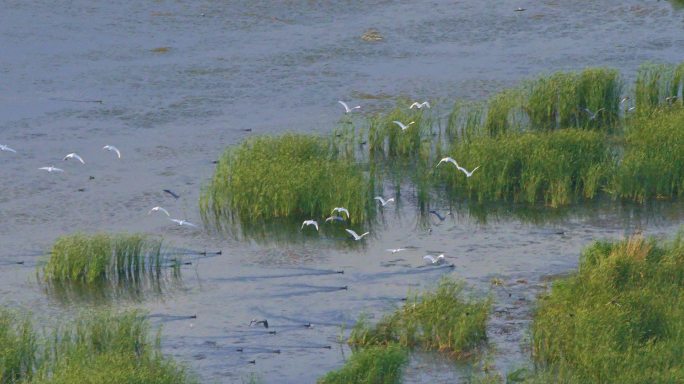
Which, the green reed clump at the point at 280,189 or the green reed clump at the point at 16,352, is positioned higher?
the green reed clump at the point at 280,189

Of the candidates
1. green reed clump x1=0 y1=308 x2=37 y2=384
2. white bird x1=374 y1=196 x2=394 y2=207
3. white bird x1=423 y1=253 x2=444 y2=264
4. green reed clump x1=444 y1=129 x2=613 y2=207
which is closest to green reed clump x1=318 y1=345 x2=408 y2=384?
green reed clump x1=0 y1=308 x2=37 y2=384

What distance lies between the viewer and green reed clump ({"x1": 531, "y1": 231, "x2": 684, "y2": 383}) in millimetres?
18422

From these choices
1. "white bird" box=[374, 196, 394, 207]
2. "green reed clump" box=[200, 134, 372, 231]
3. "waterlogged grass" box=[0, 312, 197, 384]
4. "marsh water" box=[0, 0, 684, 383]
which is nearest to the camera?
"waterlogged grass" box=[0, 312, 197, 384]

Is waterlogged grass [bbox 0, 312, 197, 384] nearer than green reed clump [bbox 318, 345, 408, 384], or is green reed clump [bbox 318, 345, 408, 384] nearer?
waterlogged grass [bbox 0, 312, 197, 384]

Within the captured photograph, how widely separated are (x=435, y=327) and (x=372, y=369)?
2.25 meters

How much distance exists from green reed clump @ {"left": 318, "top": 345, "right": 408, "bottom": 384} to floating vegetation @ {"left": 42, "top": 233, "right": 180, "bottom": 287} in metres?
Answer: 5.55

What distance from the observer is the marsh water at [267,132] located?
21906mm

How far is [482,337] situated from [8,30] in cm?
2274

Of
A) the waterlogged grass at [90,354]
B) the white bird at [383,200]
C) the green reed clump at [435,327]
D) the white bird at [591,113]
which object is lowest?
the green reed clump at [435,327]

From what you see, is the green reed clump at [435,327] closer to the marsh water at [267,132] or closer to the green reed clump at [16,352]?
the marsh water at [267,132]

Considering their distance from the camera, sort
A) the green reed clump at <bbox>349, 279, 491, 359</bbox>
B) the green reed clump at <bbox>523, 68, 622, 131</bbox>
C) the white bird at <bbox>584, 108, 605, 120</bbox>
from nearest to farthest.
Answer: the green reed clump at <bbox>349, 279, 491, 359</bbox> < the white bird at <bbox>584, 108, 605, 120</bbox> < the green reed clump at <bbox>523, 68, 622, 131</bbox>

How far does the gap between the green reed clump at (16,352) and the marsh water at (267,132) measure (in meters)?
2.18

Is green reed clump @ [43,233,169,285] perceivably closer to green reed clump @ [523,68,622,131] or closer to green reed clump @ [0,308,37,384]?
green reed clump @ [0,308,37,384]

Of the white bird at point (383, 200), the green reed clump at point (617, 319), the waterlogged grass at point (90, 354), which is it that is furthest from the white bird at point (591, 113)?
the waterlogged grass at point (90, 354)
